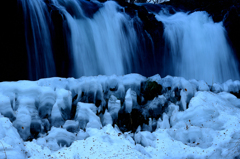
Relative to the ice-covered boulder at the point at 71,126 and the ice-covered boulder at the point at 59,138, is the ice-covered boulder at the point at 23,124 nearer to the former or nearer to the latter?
the ice-covered boulder at the point at 59,138

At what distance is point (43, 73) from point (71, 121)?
2.92 metres

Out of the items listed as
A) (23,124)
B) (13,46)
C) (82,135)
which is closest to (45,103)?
(23,124)

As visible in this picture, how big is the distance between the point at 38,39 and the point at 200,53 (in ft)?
19.6

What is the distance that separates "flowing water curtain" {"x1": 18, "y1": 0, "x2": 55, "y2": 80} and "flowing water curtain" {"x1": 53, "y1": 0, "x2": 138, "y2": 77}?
69 cm

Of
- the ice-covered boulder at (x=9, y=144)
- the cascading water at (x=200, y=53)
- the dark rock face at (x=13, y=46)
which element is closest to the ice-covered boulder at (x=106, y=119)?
the ice-covered boulder at (x=9, y=144)

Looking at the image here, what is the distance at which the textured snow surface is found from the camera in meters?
3.07

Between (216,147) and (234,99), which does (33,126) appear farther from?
(234,99)

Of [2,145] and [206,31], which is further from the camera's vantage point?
[206,31]

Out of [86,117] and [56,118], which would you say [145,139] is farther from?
[56,118]

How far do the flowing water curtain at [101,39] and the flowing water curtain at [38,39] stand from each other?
69cm

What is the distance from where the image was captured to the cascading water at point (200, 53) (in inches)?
332

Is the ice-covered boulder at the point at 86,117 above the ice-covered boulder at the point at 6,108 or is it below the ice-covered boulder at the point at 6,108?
below

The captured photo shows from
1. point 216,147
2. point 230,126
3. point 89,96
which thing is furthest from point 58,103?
point 230,126

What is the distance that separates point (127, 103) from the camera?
466cm
